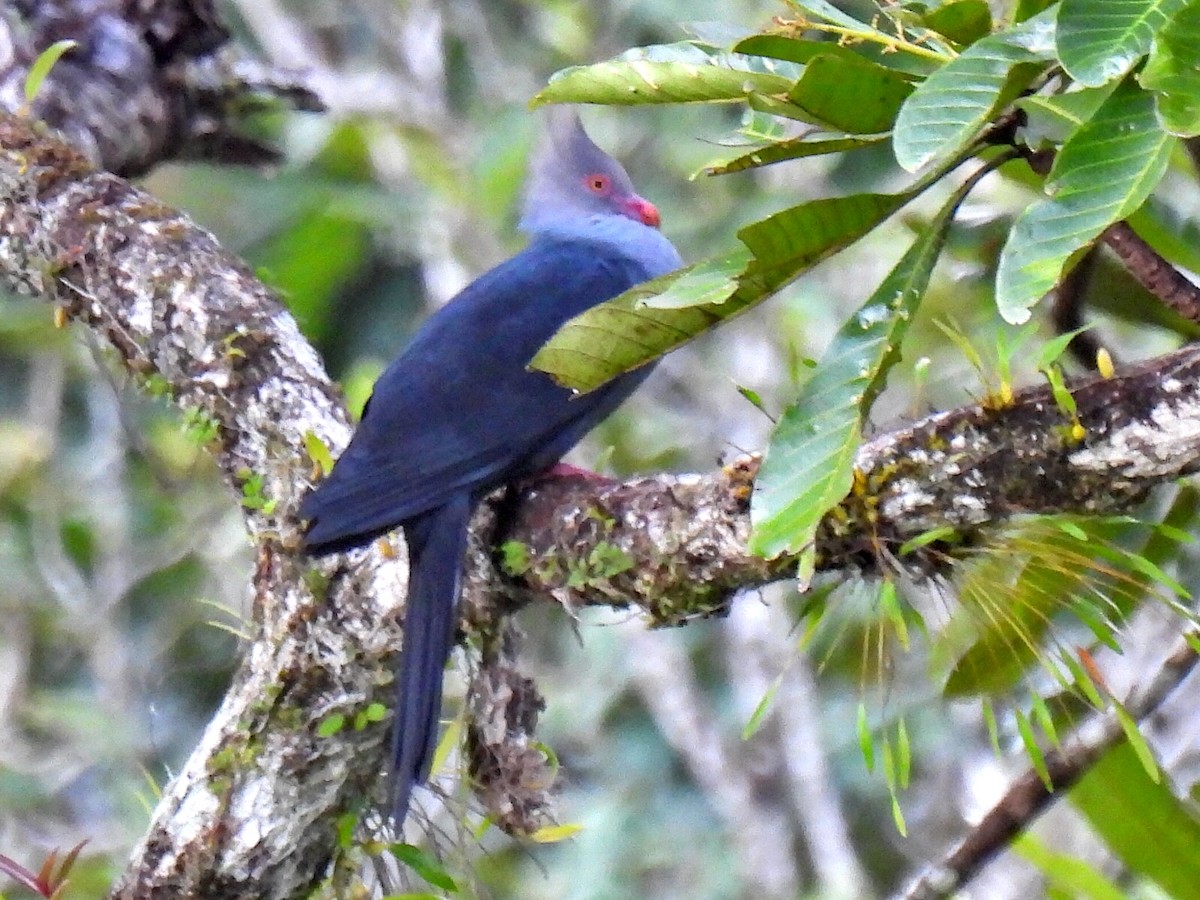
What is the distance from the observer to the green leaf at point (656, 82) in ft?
5.25

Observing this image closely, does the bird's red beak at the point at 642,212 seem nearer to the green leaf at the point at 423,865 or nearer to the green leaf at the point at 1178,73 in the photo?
the green leaf at the point at 423,865

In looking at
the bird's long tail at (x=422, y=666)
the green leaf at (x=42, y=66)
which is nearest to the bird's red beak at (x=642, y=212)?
the green leaf at (x=42, y=66)

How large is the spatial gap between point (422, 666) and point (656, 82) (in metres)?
0.92

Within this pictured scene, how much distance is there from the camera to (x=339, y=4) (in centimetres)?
614

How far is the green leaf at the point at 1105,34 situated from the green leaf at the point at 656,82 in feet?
1.18

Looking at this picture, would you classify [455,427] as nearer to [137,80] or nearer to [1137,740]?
[137,80]

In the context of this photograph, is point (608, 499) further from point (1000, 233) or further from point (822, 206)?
point (1000, 233)

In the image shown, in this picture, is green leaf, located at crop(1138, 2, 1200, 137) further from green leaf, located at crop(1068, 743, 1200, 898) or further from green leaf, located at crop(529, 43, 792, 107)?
green leaf, located at crop(1068, 743, 1200, 898)

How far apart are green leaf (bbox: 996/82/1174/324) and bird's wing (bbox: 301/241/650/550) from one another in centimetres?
118

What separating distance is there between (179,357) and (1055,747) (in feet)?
Result: 5.02

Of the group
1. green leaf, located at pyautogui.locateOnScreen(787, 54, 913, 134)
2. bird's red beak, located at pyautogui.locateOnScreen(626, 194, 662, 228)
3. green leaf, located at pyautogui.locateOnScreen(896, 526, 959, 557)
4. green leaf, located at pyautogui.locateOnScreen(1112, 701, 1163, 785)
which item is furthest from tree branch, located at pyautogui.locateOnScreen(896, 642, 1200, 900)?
bird's red beak, located at pyautogui.locateOnScreen(626, 194, 662, 228)

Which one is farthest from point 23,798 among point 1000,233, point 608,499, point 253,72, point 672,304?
point 672,304

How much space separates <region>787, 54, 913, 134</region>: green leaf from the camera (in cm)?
149

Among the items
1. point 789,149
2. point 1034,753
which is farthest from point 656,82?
point 1034,753
